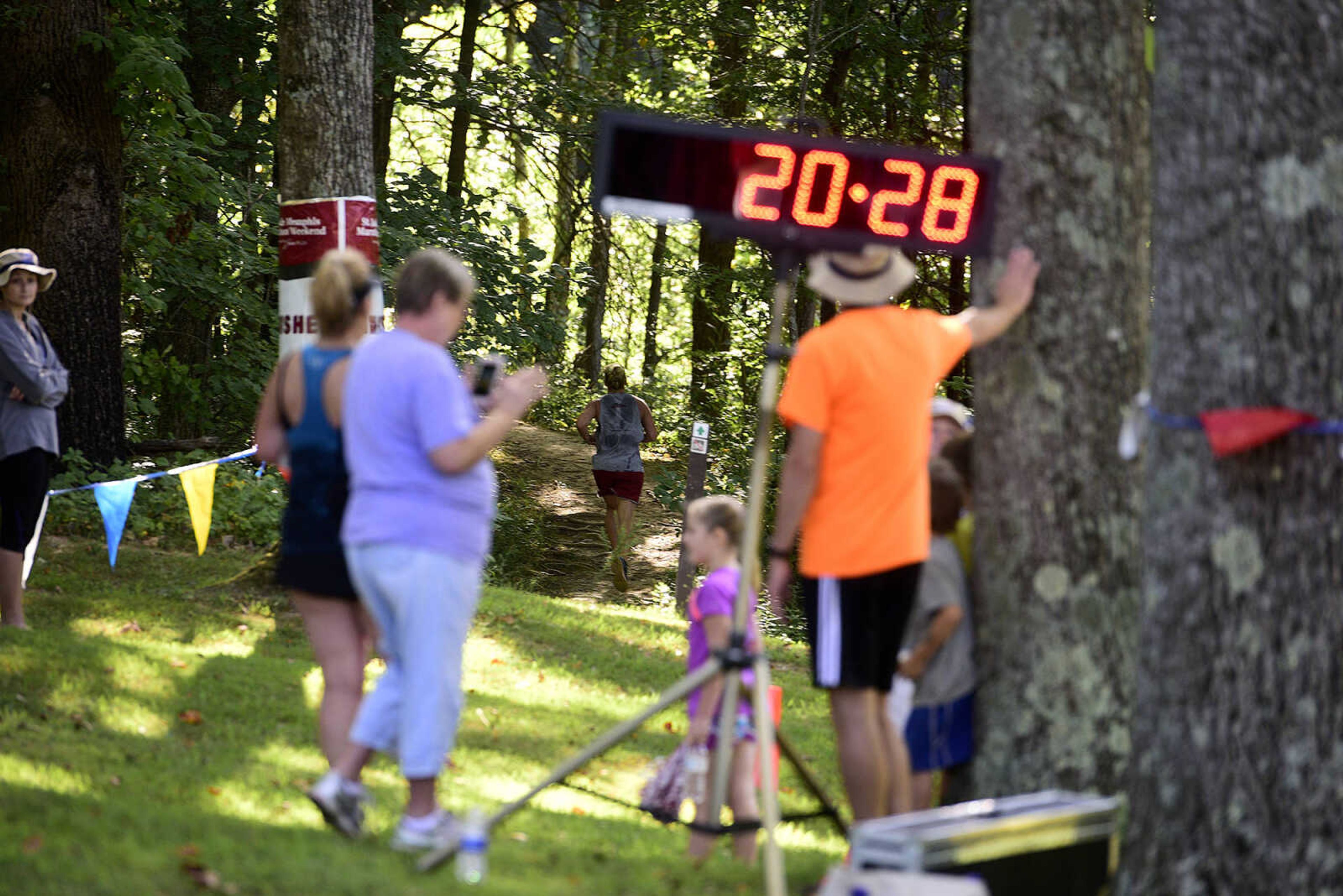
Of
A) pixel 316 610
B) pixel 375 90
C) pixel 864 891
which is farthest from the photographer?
pixel 375 90

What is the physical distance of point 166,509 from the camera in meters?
12.3

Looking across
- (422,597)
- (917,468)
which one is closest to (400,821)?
(422,597)

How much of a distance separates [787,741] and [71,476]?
347 inches

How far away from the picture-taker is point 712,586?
5.45 metres

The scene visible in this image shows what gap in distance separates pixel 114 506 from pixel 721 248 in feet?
45.1

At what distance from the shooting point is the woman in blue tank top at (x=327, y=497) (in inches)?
201

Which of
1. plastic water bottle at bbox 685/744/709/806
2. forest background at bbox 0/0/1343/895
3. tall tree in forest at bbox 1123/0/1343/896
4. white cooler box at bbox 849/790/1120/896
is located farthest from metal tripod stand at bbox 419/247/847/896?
tall tree in forest at bbox 1123/0/1343/896

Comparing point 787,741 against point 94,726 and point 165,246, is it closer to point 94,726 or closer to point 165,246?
point 94,726

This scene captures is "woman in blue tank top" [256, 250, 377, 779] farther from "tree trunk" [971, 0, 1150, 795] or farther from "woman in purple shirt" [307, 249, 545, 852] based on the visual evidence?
"tree trunk" [971, 0, 1150, 795]

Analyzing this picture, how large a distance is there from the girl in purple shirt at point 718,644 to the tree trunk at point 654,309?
21.7 m

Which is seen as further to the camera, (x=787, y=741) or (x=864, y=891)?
(x=787, y=741)

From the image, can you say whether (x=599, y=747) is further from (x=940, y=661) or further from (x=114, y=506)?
(x=114, y=506)

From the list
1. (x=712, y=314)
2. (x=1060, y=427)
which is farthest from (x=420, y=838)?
(x=712, y=314)

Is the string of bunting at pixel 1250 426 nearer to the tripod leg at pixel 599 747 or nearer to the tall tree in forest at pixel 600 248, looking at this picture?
the tripod leg at pixel 599 747
